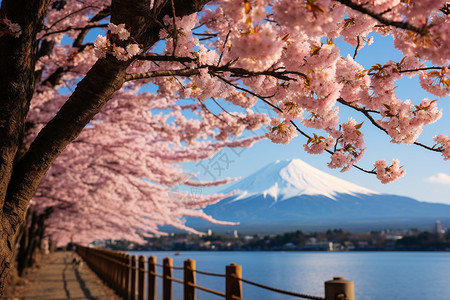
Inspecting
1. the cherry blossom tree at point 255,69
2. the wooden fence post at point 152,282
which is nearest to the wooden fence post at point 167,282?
the wooden fence post at point 152,282

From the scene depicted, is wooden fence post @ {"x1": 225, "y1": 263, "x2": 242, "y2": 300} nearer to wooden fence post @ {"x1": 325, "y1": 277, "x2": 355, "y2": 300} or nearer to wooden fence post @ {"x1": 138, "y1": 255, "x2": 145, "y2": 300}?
wooden fence post @ {"x1": 325, "y1": 277, "x2": 355, "y2": 300}

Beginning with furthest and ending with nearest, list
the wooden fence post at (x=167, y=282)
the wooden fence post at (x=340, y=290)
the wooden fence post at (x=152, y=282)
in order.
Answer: the wooden fence post at (x=152, y=282), the wooden fence post at (x=167, y=282), the wooden fence post at (x=340, y=290)

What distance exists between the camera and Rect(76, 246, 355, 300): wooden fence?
2.74 m

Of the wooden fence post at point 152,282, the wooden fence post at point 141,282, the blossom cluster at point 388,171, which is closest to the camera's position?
the blossom cluster at point 388,171

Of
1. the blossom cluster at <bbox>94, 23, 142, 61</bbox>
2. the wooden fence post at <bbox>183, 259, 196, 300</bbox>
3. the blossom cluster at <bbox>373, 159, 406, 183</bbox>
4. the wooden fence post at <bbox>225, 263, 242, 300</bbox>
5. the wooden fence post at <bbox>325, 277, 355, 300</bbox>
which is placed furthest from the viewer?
the wooden fence post at <bbox>183, 259, 196, 300</bbox>

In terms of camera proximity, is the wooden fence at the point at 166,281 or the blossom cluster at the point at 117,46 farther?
the wooden fence at the point at 166,281

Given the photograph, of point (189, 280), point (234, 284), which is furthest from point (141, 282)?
point (234, 284)

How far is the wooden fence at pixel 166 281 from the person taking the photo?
8.98 ft

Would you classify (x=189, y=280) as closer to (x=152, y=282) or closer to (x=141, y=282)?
(x=152, y=282)

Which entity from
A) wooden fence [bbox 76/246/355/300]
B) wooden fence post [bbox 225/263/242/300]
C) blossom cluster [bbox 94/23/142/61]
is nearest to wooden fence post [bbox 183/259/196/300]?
wooden fence [bbox 76/246/355/300]

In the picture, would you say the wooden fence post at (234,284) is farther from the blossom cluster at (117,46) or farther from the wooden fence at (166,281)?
the blossom cluster at (117,46)

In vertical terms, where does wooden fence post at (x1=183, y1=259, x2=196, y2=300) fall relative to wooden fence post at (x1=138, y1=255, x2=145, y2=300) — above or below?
above

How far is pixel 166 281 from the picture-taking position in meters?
6.95

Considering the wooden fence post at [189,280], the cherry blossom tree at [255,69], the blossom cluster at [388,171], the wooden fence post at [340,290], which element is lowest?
the wooden fence post at [189,280]
